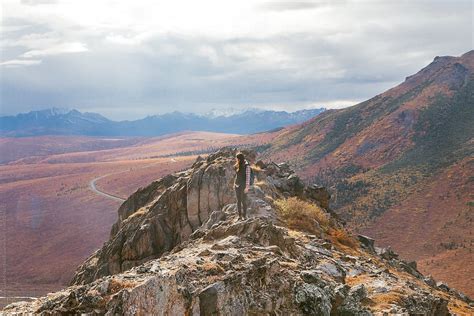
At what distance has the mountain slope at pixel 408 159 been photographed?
206 feet

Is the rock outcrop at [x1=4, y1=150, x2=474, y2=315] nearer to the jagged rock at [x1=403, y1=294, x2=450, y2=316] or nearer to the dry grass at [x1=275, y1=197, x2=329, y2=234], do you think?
the jagged rock at [x1=403, y1=294, x2=450, y2=316]

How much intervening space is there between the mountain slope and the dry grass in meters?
26.8

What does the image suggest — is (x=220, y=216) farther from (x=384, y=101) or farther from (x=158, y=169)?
(x=384, y=101)

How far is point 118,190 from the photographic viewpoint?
351 ft

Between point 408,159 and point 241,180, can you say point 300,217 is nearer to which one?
point 241,180

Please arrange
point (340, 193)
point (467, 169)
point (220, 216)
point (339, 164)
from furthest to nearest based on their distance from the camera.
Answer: point (339, 164) < point (340, 193) < point (467, 169) < point (220, 216)

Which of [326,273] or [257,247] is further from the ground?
[257,247]

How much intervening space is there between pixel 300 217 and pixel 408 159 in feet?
234

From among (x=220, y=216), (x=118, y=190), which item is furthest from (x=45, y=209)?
(x=220, y=216)

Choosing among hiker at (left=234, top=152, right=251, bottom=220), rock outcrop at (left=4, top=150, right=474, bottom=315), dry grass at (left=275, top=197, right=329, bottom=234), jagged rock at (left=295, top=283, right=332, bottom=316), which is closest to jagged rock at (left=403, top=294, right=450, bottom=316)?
rock outcrop at (left=4, top=150, right=474, bottom=315)

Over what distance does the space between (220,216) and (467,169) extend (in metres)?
62.8

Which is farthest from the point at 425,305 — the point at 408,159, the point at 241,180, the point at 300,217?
the point at 408,159

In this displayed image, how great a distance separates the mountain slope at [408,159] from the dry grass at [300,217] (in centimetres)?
2684

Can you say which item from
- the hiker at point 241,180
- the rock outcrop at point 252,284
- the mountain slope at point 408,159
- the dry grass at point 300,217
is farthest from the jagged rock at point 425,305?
the mountain slope at point 408,159
